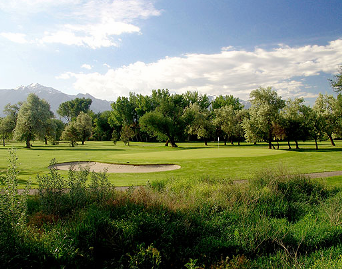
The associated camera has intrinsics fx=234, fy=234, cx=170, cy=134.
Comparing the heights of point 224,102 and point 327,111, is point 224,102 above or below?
above

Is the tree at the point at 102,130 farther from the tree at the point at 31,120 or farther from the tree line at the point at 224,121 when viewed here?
the tree at the point at 31,120

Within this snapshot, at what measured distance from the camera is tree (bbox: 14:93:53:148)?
46447 mm

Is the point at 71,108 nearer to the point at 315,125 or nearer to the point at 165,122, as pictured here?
the point at 165,122

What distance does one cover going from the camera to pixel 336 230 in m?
7.00

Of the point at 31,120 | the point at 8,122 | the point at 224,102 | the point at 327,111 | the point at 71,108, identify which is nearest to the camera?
the point at 327,111

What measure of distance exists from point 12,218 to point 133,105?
8953cm

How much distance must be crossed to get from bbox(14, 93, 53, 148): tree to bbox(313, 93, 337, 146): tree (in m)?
51.9

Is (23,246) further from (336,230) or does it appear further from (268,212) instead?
(336,230)

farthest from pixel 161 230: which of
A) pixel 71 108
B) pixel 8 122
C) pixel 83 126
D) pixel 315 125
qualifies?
pixel 71 108

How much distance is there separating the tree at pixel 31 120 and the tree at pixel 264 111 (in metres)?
41.0

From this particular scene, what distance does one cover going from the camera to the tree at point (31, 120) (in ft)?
152

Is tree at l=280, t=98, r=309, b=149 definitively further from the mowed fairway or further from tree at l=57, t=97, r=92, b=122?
tree at l=57, t=97, r=92, b=122

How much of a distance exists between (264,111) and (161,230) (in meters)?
36.4

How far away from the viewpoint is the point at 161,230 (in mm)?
6406
